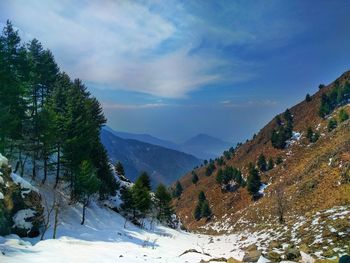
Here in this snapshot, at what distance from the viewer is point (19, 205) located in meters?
30.6

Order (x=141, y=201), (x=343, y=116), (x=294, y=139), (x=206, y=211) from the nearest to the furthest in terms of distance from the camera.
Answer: (x=141, y=201) < (x=343, y=116) < (x=206, y=211) < (x=294, y=139)

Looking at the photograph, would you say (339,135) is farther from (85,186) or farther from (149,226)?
(85,186)

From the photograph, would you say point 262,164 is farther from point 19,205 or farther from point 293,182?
point 19,205

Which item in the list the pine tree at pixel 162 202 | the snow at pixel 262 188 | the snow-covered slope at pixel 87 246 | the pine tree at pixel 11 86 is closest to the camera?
the snow-covered slope at pixel 87 246

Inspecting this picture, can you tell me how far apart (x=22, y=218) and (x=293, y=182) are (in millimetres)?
65837

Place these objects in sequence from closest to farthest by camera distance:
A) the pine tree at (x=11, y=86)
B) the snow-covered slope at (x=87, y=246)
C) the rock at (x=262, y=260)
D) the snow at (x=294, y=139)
A: the rock at (x=262, y=260)
the snow-covered slope at (x=87, y=246)
the pine tree at (x=11, y=86)
the snow at (x=294, y=139)

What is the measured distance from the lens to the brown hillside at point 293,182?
2264 inches

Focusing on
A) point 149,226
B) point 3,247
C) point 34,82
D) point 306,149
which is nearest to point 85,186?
point 34,82

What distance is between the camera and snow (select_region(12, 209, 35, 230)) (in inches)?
1149

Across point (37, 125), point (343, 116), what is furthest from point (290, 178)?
point (37, 125)

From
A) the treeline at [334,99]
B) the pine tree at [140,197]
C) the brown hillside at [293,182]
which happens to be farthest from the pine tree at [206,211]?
the treeline at [334,99]

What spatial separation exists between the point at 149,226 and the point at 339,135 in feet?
183

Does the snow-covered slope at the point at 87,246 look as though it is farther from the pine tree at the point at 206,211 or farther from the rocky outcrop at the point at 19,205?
the pine tree at the point at 206,211

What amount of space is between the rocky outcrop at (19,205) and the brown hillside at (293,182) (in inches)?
1316
